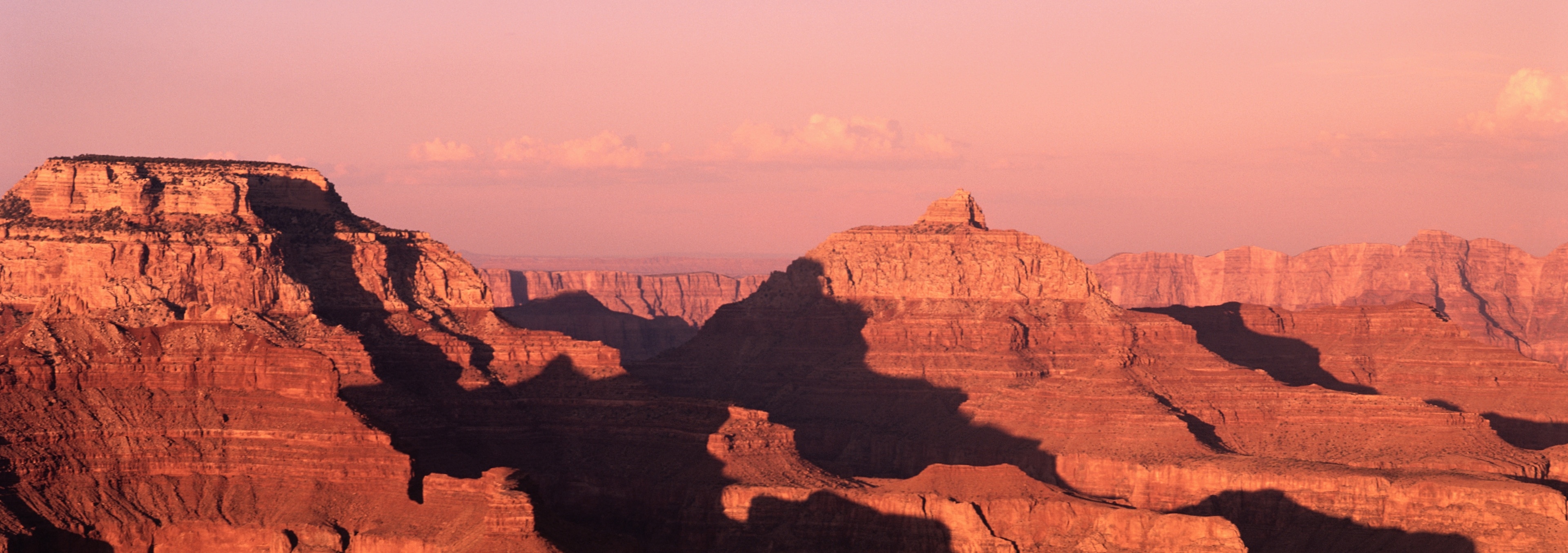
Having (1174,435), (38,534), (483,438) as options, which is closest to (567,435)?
(483,438)

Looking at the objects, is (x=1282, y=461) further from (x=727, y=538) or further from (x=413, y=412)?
(x=413, y=412)

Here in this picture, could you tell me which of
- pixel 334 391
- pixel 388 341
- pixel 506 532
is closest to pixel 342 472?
pixel 334 391

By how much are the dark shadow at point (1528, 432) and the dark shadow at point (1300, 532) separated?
39.7 metres

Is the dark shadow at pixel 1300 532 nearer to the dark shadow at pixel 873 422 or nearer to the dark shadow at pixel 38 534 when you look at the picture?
the dark shadow at pixel 873 422

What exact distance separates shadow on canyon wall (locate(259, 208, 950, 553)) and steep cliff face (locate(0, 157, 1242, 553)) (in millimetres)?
172

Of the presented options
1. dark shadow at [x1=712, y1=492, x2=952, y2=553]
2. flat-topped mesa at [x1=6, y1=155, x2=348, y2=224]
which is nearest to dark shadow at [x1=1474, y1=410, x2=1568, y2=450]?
dark shadow at [x1=712, y1=492, x2=952, y2=553]

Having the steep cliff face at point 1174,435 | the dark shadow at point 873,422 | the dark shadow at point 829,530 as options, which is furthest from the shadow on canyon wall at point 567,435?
the steep cliff face at point 1174,435

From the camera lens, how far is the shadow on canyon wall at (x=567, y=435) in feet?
438

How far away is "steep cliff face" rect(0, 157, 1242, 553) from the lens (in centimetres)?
12231

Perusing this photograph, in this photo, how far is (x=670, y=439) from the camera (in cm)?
14912

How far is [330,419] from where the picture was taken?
427 ft

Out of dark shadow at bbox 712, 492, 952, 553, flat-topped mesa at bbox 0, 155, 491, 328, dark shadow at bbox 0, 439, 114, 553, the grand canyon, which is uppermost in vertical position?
flat-topped mesa at bbox 0, 155, 491, 328

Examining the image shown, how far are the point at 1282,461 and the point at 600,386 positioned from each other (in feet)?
129

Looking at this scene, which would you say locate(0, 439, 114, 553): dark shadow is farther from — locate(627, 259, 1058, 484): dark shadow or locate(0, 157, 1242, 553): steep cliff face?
locate(627, 259, 1058, 484): dark shadow
